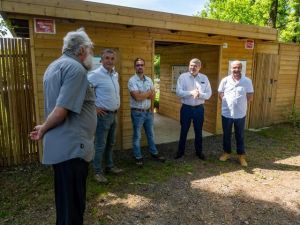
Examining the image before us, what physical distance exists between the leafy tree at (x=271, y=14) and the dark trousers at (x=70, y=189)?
14.2 metres

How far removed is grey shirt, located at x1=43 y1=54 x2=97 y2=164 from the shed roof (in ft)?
7.77

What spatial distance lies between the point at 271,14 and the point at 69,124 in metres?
15.0

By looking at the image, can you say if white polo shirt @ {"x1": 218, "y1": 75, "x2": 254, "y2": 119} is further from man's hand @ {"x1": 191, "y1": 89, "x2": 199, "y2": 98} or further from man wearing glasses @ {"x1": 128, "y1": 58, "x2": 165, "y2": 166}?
man wearing glasses @ {"x1": 128, "y1": 58, "x2": 165, "y2": 166}

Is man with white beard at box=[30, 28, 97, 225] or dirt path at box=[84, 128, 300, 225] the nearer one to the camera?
man with white beard at box=[30, 28, 97, 225]

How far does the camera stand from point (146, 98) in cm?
404

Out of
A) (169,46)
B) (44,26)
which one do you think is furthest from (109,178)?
(169,46)

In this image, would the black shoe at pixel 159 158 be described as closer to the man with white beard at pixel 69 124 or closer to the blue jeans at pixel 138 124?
the blue jeans at pixel 138 124

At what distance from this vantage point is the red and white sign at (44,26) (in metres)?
3.92

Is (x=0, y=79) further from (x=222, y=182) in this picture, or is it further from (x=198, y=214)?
(x=222, y=182)

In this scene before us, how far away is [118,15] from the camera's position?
4242mm

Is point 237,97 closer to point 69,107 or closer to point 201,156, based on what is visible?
point 201,156

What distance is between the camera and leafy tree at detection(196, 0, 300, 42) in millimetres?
13055

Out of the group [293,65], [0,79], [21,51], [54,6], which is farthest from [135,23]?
[293,65]

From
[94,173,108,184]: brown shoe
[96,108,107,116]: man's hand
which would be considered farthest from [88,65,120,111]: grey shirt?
[94,173,108,184]: brown shoe
